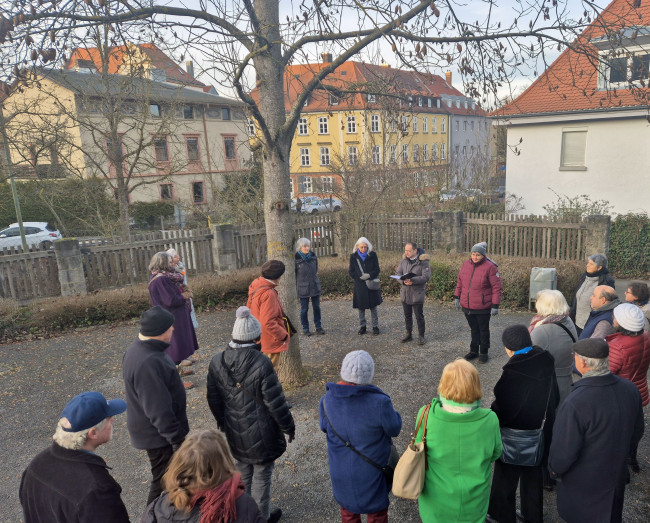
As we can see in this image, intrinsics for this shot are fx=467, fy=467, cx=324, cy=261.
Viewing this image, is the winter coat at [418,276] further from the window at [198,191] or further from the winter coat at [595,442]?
the window at [198,191]

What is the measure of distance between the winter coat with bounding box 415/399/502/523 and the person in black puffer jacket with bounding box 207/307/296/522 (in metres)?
1.13

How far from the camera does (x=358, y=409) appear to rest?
2.99 meters

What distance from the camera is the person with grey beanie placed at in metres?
2.99

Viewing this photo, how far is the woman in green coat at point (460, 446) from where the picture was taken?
285cm

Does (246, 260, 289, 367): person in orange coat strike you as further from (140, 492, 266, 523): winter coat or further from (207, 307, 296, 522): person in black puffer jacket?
(140, 492, 266, 523): winter coat

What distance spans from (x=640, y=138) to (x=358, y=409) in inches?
708

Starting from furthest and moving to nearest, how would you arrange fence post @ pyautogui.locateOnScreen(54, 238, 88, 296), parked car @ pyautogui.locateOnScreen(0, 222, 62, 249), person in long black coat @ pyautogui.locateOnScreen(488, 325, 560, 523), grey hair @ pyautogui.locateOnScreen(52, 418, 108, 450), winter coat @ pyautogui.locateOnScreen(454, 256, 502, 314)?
parked car @ pyautogui.locateOnScreen(0, 222, 62, 249) < fence post @ pyautogui.locateOnScreen(54, 238, 88, 296) < winter coat @ pyautogui.locateOnScreen(454, 256, 502, 314) < person in long black coat @ pyautogui.locateOnScreen(488, 325, 560, 523) < grey hair @ pyautogui.locateOnScreen(52, 418, 108, 450)

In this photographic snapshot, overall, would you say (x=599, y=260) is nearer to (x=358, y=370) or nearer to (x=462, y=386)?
(x=462, y=386)

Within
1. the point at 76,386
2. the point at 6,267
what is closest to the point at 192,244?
the point at 6,267

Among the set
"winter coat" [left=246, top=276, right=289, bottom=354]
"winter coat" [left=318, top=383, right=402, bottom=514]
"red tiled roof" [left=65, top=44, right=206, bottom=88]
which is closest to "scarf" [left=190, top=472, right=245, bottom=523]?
"winter coat" [left=318, top=383, right=402, bottom=514]

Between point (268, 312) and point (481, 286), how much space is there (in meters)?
3.09

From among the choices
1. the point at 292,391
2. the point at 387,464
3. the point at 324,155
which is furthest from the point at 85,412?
the point at 324,155

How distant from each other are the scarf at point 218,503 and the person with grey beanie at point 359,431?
1.05 m

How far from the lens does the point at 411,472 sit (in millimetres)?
2891
